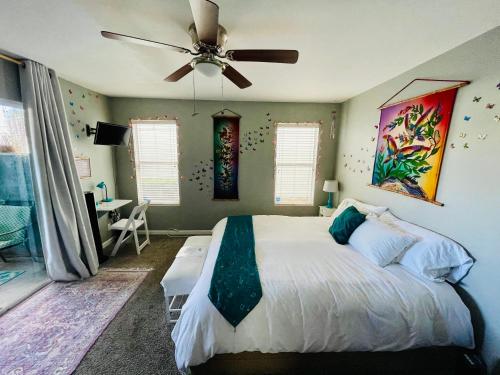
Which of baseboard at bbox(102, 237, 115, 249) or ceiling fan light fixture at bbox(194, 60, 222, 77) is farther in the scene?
baseboard at bbox(102, 237, 115, 249)

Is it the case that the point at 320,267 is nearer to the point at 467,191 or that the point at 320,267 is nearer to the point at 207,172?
the point at 467,191

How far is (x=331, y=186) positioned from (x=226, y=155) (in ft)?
6.29

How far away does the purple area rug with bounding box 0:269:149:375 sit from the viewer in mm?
1443

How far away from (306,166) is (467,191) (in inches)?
88.4

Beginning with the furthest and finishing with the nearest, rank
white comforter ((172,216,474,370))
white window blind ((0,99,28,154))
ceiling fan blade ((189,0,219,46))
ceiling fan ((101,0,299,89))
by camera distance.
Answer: white window blind ((0,99,28,154)) < white comforter ((172,216,474,370)) < ceiling fan ((101,0,299,89)) < ceiling fan blade ((189,0,219,46))

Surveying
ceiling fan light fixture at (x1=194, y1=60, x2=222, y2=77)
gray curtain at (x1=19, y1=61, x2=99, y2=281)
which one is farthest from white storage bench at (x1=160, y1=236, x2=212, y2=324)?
ceiling fan light fixture at (x1=194, y1=60, x2=222, y2=77)

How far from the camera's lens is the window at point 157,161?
338 cm

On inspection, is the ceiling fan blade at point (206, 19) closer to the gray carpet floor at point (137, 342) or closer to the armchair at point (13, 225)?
the gray carpet floor at point (137, 342)

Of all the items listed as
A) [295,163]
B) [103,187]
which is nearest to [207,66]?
[295,163]

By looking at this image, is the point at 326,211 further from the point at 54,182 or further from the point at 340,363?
the point at 54,182

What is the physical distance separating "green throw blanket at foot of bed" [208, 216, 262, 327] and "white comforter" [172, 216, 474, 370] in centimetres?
4

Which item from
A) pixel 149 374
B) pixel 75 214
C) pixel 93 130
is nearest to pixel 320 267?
pixel 149 374

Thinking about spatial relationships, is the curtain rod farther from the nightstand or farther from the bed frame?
the nightstand

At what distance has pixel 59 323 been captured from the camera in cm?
175
